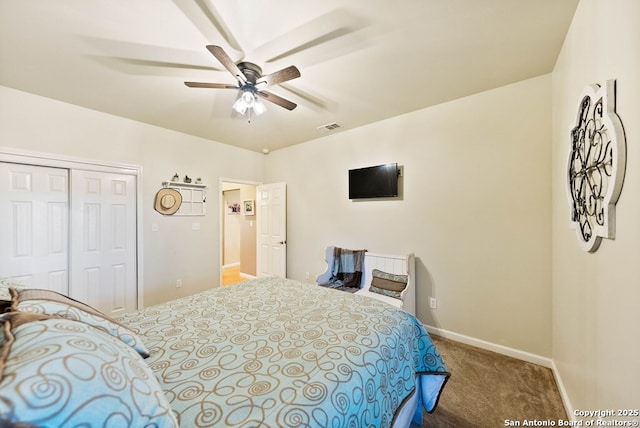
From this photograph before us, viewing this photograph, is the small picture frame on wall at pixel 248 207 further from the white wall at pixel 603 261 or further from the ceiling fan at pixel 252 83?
the white wall at pixel 603 261

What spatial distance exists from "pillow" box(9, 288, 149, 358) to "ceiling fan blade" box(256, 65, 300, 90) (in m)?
1.71

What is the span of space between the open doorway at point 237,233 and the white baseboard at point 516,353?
12.3 ft

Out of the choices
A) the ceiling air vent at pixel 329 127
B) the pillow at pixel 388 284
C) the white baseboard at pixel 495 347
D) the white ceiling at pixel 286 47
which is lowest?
the white baseboard at pixel 495 347

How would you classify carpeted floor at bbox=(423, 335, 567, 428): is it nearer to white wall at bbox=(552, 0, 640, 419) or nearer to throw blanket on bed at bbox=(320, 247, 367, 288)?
white wall at bbox=(552, 0, 640, 419)

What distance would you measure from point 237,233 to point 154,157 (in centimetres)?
339

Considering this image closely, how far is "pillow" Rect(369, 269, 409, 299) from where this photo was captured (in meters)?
2.71

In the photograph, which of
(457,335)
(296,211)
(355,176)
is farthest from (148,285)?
(457,335)

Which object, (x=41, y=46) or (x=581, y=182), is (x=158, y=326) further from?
(x=581, y=182)

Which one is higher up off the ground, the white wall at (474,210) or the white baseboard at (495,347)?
the white wall at (474,210)

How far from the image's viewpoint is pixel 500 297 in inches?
95.1

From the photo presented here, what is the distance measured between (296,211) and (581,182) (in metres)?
3.40

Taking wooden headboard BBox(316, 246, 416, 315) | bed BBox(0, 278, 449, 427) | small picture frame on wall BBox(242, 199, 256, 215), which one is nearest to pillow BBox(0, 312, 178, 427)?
bed BBox(0, 278, 449, 427)

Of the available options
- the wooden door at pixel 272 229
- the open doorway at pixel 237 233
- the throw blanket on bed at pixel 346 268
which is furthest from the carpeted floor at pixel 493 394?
the open doorway at pixel 237 233

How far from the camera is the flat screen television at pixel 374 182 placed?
304cm
